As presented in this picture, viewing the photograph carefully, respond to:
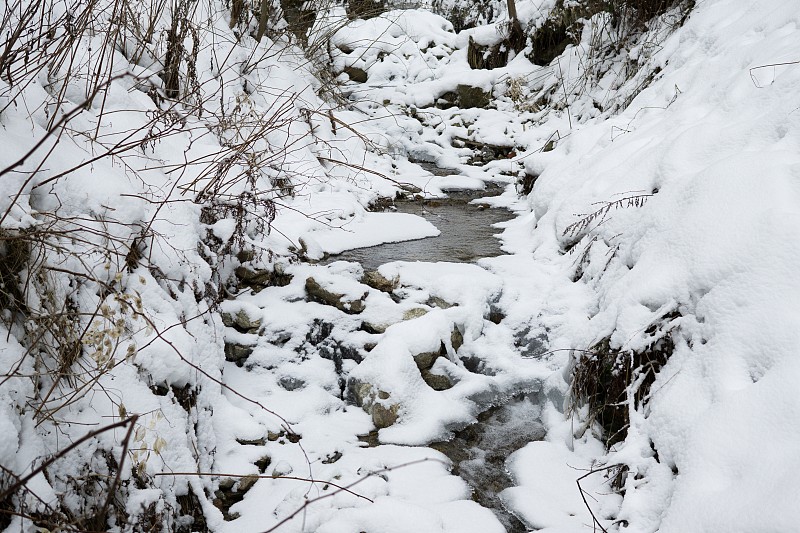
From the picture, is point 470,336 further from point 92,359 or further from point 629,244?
point 92,359

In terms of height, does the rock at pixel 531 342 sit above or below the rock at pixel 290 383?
below

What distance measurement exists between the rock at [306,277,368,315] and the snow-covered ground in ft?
0.04

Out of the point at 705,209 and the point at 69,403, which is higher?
the point at 69,403

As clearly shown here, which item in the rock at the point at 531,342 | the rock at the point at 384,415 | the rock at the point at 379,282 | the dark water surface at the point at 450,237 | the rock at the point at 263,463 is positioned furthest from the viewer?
the dark water surface at the point at 450,237

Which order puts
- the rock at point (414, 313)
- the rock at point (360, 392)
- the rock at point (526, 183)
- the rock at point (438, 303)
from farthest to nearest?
the rock at point (526, 183) → the rock at point (438, 303) → the rock at point (414, 313) → the rock at point (360, 392)

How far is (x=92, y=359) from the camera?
2.06 metres

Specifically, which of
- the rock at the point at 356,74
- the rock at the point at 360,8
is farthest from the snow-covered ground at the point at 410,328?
the rock at the point at 356,74

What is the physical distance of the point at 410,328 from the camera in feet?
10.4

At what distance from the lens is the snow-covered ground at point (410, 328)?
74.0 inches

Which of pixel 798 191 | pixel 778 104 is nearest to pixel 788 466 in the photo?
pixel 798 191

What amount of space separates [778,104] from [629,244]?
3.25 ft

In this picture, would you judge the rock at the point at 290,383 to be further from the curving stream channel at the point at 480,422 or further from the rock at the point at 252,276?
the rock at the point at 252,276

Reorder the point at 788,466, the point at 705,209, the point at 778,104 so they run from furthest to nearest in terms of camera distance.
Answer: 1. the point at 778,104
2. the point at 705,209
3. the point at 788,466

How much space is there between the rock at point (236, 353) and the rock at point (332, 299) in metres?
0.57
